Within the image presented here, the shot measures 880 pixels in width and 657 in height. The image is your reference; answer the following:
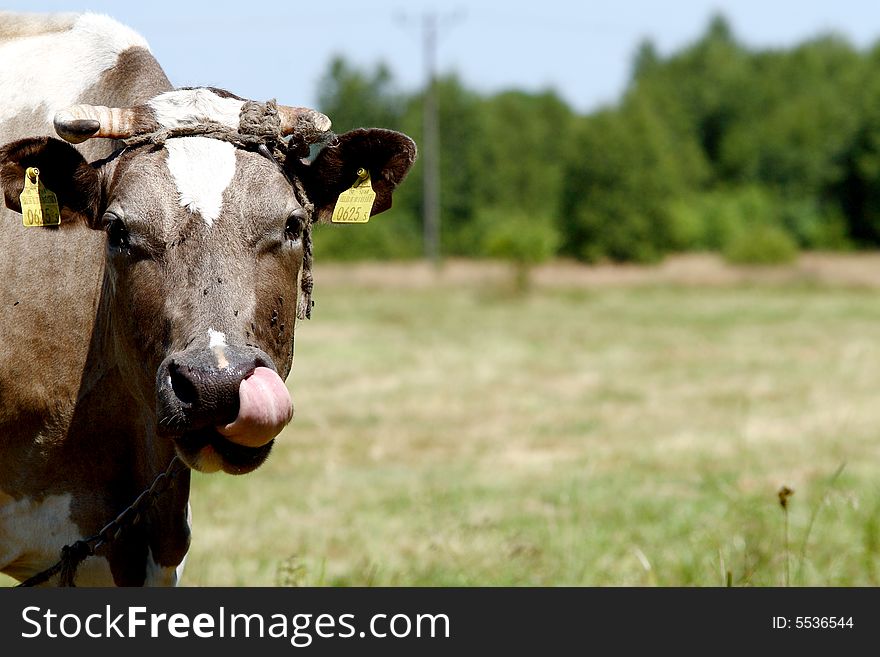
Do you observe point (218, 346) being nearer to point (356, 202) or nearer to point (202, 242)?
point (202, 242)

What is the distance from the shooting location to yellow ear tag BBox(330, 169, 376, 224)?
332 cm

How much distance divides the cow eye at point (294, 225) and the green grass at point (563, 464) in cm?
163

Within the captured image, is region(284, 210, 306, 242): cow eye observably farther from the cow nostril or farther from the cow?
the cow nostril

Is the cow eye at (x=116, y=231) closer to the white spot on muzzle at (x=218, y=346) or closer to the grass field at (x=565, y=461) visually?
the white spot on muzzle at (x=218, y=346)

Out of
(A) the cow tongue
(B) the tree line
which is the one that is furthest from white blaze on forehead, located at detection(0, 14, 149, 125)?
(B) the tree line

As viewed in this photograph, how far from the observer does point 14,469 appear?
3355mm

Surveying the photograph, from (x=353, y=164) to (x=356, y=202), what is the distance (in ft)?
0.38

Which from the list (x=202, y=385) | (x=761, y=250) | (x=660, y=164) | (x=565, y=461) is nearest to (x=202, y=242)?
(x=202, y=385)

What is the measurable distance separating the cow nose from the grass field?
6.01 feet

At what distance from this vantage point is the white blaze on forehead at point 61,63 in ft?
11.7

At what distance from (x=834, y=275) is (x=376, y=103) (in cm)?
2839

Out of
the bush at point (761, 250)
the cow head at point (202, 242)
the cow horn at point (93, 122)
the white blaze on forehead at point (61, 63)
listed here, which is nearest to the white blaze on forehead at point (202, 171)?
the cow head at point (202, 242)

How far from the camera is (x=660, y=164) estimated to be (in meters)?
51.4
